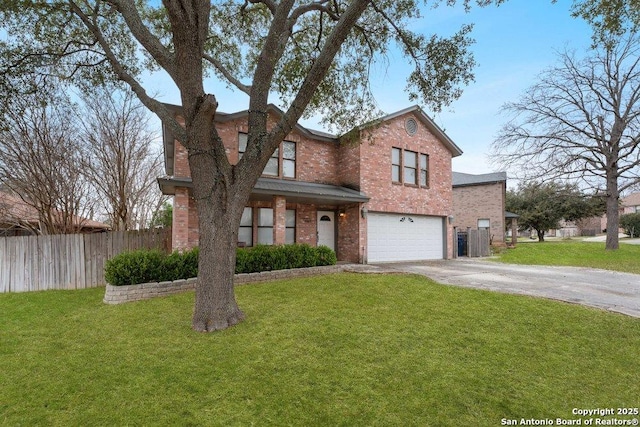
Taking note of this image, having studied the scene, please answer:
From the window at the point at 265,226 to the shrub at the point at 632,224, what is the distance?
45286mm

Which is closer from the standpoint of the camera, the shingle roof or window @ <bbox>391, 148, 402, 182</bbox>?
the shingle roof

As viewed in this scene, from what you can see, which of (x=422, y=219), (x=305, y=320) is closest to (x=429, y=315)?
(x=305, y=320)

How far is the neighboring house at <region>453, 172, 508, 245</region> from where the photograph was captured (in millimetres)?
22969

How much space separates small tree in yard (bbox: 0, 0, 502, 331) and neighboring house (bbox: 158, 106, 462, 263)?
271 cm

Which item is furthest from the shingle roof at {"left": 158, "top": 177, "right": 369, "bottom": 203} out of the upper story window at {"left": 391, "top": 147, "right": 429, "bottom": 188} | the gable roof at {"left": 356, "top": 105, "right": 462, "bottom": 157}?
Result: the gable roof at {"left": 356, "top": 105, "right": 462, "bottom": 157}

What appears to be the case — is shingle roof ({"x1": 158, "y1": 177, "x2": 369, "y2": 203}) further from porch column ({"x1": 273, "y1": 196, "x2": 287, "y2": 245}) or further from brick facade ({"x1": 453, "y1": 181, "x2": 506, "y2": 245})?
brick facade ({"x1": 453, "y1": 181, "x2": 506, "y2": 245})

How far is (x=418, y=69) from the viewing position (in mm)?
8469

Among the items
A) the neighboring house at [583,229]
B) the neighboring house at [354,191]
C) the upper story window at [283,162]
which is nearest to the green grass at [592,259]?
the neighboring house at [354,191]

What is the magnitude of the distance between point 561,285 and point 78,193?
659 inches

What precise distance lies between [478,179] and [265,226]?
19.8 m

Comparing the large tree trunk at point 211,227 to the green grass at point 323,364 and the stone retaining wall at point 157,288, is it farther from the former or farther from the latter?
the stone retaining wall at point 157,288

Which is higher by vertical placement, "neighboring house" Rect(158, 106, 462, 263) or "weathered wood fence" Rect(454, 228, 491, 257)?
"neighboring house" Rect(158, 106, 462, 263)

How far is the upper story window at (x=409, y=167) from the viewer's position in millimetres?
14555

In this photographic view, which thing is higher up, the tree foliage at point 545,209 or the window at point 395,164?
the window at point 395,164
